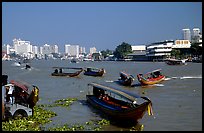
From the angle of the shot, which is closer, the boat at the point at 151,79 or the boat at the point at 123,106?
the boat at the point at 123,106

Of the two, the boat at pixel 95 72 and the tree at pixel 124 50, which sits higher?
the tree at pixel 124 50

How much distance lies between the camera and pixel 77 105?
51.5ft

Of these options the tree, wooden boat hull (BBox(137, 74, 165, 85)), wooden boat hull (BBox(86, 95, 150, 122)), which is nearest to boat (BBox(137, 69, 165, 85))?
wooden boat hull (BBox(137, 74, 165, 85))

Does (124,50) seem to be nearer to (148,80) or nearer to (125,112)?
(148,80)

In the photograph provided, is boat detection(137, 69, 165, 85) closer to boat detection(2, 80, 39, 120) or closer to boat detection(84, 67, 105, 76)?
boat detection(84, 67, 105, 76)

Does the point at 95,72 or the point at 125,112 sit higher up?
the point at 125,112

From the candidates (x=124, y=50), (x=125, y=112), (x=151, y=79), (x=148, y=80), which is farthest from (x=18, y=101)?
(x=124, y=50)

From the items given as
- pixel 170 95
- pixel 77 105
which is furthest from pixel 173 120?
pixel 170 95

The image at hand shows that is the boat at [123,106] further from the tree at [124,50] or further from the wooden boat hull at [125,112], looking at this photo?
the tree at [124,50]

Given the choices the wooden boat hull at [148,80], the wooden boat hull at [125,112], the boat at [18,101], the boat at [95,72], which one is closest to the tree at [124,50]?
the boat at [95,72]

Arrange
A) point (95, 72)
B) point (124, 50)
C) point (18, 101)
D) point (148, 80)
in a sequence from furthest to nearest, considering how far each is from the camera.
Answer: point (124, 50) → point (95, 72) → point (148, 80) → point (18, 101)

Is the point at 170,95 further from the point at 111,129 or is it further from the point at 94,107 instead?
the point at 111,129

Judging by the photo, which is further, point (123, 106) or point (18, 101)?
point (18, 101)

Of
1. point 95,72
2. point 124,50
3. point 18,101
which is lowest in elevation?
point 95,72
